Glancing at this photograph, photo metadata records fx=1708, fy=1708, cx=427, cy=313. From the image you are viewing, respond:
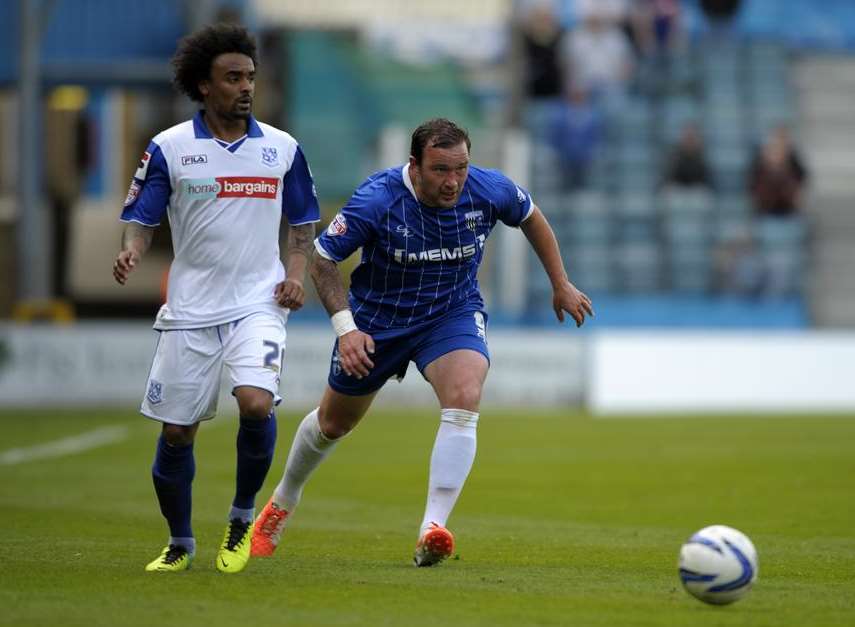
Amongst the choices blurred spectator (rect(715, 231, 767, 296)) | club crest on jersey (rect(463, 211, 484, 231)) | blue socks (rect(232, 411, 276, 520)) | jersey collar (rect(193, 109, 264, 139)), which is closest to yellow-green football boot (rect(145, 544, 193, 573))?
blue socks (rect(232, 411, 276, 520))

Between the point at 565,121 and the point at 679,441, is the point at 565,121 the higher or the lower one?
the higher one

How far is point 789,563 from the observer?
8281 millimetres

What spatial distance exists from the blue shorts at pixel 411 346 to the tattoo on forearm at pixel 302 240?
21.9 inches

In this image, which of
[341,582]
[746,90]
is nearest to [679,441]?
[341,582]

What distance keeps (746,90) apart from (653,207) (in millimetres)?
3725

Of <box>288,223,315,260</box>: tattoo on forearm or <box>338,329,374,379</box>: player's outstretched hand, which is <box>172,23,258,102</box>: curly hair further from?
<box>338,329,374,379</box>: player's outstretched hand

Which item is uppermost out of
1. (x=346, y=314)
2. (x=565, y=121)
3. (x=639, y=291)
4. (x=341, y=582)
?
(x=565, y=121)

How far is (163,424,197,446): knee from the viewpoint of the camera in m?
7.72

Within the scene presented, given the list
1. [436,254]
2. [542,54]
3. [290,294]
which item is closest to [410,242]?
[436,254]

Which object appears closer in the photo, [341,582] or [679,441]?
[341,582]

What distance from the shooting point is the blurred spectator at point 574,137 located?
29.3 m

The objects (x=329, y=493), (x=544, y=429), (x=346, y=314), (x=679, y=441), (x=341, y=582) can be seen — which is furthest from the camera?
(x=544, y=429)

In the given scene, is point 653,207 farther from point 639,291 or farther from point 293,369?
point 293,369

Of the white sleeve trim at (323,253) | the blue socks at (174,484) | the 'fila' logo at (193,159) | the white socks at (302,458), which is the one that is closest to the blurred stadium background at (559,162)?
the white socks at (302,458)
